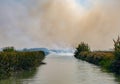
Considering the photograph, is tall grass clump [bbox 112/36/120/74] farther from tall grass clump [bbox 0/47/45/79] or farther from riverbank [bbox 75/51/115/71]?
tall grass clump [bbox 0/47/45/79]

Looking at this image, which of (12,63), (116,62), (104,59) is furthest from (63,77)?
(104,59)

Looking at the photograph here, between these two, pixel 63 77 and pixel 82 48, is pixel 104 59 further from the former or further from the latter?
pixel 82 48

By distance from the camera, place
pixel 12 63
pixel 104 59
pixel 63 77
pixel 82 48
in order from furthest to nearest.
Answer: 1. pixel 82 48
2. pixel 104 59
3. pixel 12 63
4. pixel 63 77

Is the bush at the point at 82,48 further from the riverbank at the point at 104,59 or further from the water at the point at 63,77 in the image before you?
the water at the point at 63,77

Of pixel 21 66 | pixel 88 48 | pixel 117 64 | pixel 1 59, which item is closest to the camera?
pixel 1 59

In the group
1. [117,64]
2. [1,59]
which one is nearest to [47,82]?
[1,59]

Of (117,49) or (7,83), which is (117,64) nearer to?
(117,49)

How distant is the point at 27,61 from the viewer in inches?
2267

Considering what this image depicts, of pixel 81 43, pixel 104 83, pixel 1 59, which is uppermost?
pixel 81 43

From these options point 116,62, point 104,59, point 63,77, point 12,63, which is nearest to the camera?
point 63,77

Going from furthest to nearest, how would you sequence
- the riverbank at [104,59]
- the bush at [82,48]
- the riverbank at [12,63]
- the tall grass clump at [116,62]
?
the bush at [82,48] < the riverbank at [104,59] < the tall grass clump at [116,62] < the riverbank at [12,63]

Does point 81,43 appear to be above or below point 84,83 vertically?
above

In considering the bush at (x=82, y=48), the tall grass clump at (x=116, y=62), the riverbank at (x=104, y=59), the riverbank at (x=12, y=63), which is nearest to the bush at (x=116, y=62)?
the tall grass clump at (x=116, y=62)

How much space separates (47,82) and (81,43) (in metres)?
111
